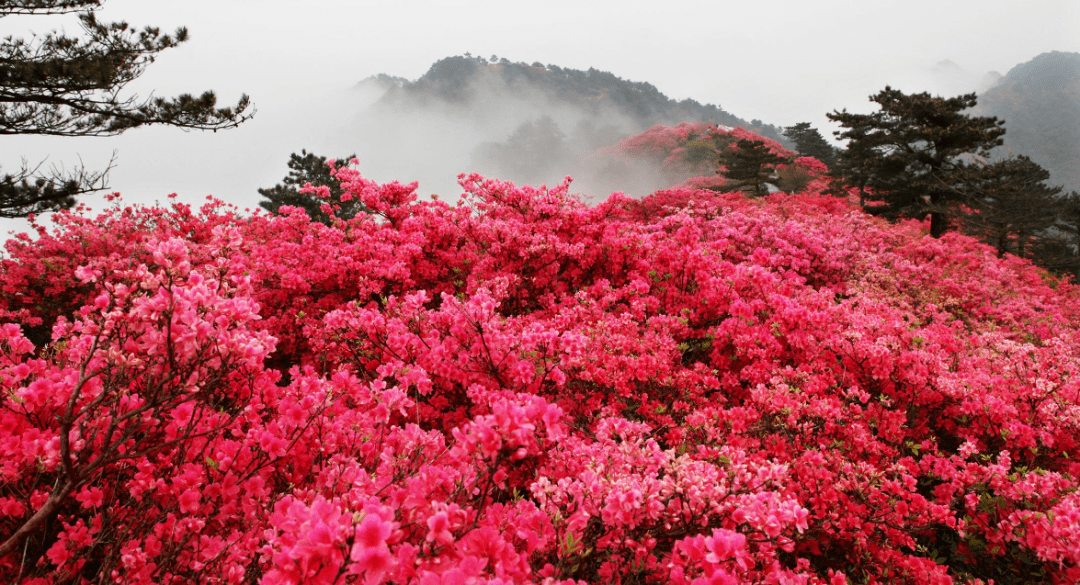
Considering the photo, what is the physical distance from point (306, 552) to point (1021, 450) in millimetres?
6373

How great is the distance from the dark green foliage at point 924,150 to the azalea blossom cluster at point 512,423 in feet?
42.4

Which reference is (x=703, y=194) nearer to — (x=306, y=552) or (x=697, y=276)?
(x=697, y=276)

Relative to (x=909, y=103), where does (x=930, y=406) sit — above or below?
below

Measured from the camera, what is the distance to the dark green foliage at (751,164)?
26422mm

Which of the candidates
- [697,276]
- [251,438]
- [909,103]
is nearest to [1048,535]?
[697,276]

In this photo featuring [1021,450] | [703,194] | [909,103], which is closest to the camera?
[1021,450]

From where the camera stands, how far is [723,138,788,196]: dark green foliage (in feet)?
86.7

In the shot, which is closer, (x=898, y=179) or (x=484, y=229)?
(x=484, y=229)

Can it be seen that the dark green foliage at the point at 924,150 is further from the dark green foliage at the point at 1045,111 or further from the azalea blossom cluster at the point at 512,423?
the dark green foliage at the point at 1045,111

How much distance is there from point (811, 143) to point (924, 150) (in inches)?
941

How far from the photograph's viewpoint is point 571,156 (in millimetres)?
56844

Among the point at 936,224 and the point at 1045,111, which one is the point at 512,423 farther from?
the point at 1045,111

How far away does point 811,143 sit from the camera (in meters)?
40.5

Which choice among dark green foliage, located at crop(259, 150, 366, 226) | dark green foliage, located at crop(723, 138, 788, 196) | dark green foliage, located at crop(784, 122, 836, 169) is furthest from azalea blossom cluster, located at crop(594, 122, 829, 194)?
dark green foliage, located at crop(259, 150, 366, 226)
